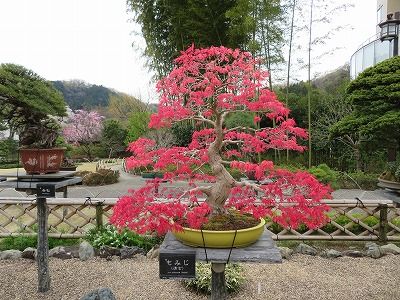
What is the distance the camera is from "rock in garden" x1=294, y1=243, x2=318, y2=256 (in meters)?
3.75

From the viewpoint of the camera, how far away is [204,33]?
848cm

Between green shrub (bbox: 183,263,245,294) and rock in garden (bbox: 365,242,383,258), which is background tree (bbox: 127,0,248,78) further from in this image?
green shrub (bbox: 183,263,245,294)

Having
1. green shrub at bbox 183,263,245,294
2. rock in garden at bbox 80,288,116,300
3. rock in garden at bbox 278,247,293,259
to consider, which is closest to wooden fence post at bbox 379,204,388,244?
rock in garden at bbox 278,247,293,259

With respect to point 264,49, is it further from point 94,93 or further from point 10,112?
point 94,93

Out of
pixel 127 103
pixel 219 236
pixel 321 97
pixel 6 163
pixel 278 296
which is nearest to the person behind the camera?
pixel 219 236

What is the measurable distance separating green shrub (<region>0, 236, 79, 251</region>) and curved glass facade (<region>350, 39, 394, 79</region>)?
400 inches

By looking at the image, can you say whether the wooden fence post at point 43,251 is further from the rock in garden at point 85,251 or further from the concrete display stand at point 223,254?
the concrete display stand at point 223,254

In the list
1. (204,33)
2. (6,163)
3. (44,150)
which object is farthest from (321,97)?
(6,163)

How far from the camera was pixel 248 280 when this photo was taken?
3.08 m

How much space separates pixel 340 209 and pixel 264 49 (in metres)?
6.42

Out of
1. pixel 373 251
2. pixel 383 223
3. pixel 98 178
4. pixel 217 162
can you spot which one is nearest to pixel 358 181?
pixel 383 223

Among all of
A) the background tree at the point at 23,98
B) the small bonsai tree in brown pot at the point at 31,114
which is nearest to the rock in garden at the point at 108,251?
the small bonsai tree in brown pot at the point at 31,114

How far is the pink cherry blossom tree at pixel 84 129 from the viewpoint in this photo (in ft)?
64.7

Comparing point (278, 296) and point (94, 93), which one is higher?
point (94, 93)
